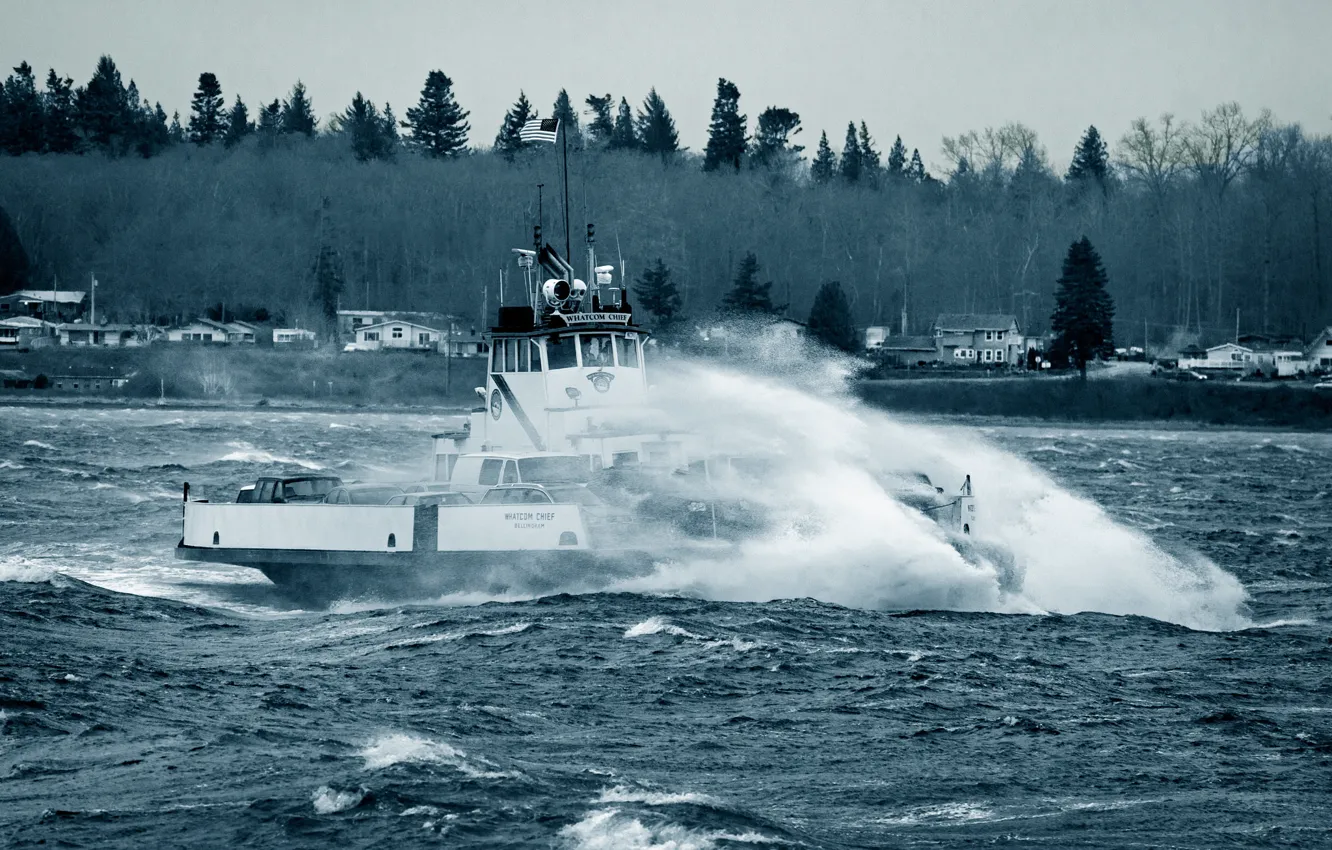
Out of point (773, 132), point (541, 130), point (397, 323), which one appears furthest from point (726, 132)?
point (541, 130)

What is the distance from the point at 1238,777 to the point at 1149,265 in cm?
14148

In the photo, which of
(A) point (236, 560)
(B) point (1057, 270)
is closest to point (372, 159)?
(B) point (1057, 270)

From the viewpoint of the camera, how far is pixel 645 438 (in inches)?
1225

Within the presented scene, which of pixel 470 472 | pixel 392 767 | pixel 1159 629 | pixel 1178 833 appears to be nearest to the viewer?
pixel 1178 833

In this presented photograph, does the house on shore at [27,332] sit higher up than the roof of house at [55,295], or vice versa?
the roof of house at [55,295]

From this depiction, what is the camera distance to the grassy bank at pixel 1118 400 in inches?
4309

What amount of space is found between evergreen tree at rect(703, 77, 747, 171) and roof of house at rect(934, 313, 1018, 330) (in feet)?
200

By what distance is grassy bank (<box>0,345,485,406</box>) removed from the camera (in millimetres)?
128000

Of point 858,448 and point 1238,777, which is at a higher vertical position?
point 858,448

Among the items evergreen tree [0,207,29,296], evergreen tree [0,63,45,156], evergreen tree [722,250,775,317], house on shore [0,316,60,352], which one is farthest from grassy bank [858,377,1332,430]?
evergreen tree [0,63,45,156]

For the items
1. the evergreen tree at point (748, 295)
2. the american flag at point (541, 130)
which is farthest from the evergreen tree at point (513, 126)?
the american flag at point (541, 130)

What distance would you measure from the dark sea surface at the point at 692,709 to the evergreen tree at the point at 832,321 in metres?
80.1

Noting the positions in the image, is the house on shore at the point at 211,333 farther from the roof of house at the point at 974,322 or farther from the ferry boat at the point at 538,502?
the ferry boat at the point at 538,502

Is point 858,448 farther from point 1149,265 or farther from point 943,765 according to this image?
point 1149,265
